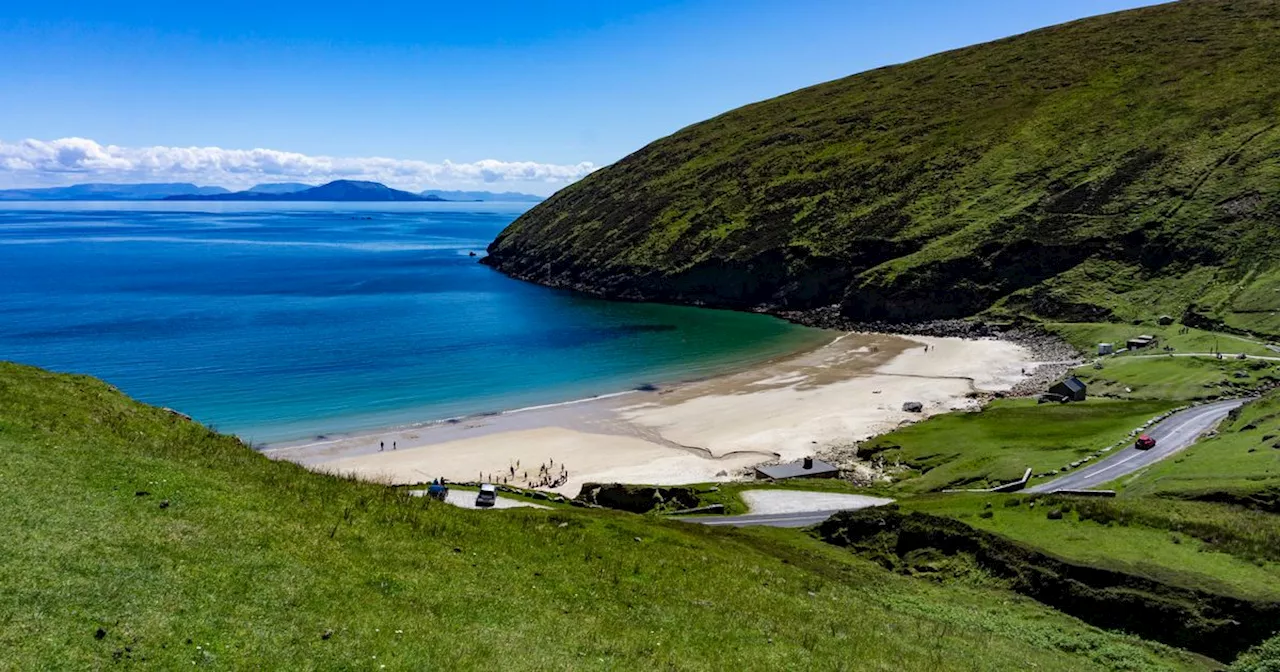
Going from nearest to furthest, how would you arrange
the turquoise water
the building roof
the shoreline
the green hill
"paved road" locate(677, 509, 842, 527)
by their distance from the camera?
"paved road" locate(677, 509, 842, 527), the building roof, the shoreline, the turquoise water, the green hill

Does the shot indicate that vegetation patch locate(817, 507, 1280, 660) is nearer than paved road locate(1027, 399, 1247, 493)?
Yes

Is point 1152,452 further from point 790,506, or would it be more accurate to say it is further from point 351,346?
point 351,346

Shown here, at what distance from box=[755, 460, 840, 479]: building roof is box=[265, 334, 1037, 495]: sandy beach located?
4430 mm

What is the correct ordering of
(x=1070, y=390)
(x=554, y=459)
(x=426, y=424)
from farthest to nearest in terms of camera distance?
(x=426, y=424)
(x=1070, y=390)
(x=554, y=459)

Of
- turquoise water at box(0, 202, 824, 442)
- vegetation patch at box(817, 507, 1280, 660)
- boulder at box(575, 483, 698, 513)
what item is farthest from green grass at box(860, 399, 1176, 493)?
turquoise water at box(0, 202, 824, 442)

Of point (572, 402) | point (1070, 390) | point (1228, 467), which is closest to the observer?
point (1228, 467)

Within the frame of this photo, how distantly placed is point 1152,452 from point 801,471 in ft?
78.9

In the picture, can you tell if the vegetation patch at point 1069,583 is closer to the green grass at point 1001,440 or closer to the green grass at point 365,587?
the green grass at point 365,587

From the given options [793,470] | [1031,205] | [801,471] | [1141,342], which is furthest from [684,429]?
[1031,205]

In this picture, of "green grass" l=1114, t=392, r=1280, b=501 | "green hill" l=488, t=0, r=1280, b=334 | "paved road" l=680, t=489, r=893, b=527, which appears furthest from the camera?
"green hill" l=488, t=0, r=1280, b=334

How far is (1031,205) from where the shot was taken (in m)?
140

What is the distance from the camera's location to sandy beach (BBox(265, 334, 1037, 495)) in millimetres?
67500

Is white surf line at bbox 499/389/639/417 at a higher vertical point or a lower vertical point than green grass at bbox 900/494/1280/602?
lower

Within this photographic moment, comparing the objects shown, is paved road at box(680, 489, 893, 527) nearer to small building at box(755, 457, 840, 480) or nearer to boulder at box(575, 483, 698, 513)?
boulder at box(575, 483, 698, 513)
